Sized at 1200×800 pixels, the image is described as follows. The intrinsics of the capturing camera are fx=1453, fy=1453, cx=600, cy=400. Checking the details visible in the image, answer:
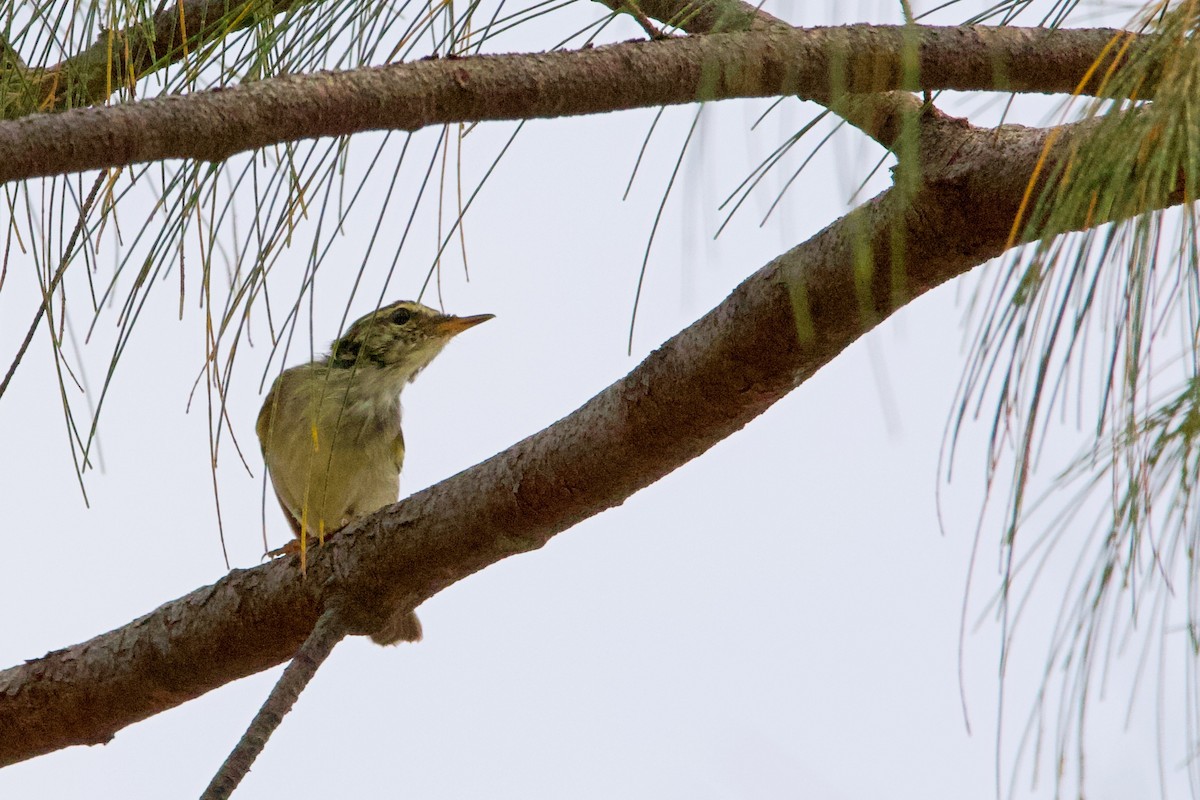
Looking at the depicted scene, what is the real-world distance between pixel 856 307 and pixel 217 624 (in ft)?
5.69

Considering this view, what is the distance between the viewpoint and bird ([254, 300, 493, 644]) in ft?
18.3

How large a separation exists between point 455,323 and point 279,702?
3435 mm

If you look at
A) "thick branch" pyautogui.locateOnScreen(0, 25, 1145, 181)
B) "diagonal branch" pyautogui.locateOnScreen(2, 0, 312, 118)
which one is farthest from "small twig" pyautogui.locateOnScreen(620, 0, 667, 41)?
"diagonal branch" pyautogui.locateOnScreen(2, 0, 312, 118)

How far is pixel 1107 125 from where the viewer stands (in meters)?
1.70

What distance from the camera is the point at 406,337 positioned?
605cm

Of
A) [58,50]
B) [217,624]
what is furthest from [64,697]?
[58,50]

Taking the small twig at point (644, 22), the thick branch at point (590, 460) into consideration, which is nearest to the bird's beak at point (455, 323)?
the thick branch at point (590, 460)

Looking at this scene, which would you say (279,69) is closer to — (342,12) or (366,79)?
(342,12)

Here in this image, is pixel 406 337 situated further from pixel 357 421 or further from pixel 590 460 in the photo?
pixel 590 460

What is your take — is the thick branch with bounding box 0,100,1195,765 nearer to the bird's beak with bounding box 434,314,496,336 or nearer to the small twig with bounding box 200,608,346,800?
the small twig with bounding box 200,608,346,800

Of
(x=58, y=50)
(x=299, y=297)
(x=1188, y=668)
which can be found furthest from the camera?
(x=58, y=50)

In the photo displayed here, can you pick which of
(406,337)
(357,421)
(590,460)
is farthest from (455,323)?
(590,460)

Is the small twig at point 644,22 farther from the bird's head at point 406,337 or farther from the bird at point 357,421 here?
the bird's head at point 406,337

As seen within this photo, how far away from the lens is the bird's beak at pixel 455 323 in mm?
6086
